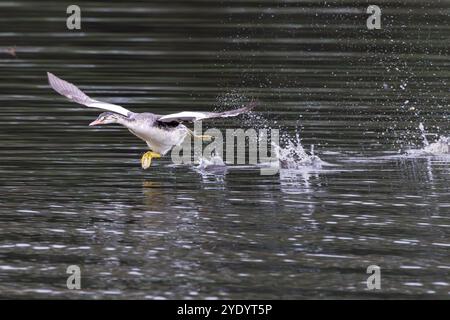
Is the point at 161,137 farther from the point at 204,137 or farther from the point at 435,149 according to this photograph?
the point at 435,149

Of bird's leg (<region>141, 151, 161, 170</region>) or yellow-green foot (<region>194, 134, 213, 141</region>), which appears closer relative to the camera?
bird's leg (<region>141, 151, 161, 170</region>)

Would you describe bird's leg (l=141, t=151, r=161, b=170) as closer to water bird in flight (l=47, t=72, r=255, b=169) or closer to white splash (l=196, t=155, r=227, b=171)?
water bird in flight (l=47, t=72, r=255, b=169)

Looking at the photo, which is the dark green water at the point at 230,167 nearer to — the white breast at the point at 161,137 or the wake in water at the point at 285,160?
the wake in water at the point at 285,160

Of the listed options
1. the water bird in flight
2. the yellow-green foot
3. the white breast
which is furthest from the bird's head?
the yellow-green foot

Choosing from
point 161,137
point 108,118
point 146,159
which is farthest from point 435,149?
point 108,118

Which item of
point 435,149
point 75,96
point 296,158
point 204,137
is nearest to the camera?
point 75,96

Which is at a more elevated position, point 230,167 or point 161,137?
point 161,137

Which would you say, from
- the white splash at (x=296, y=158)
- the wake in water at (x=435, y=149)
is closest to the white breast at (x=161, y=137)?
the white splash at (x=296, y=158)

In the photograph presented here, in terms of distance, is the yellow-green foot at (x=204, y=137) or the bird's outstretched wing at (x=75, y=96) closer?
the bird's outstretched wing at (x=75, y=96)

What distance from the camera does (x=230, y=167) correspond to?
1758 centimetres

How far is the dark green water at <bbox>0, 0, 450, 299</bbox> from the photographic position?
12625mm

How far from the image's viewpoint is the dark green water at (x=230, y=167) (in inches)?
497

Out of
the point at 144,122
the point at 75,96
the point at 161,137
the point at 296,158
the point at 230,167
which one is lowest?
the point at 230,167

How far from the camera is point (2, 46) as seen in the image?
27.2 m
